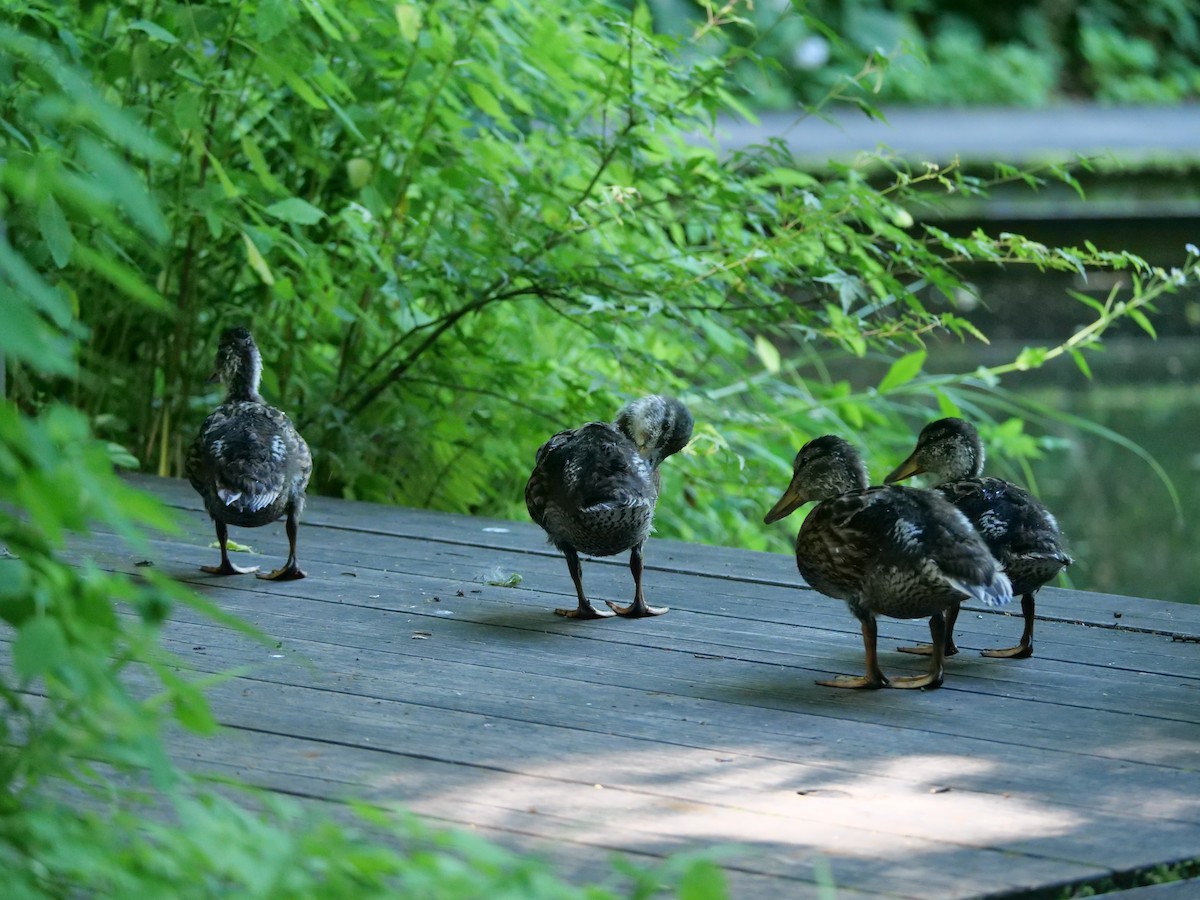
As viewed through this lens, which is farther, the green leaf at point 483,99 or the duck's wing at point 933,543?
the green leaf at point 483,99

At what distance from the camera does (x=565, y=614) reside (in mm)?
4348

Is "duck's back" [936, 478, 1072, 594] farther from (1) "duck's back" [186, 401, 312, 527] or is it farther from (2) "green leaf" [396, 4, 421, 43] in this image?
(2) "green leaf" [396, 4, 421, 43]

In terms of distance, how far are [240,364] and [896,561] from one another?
2.39 m

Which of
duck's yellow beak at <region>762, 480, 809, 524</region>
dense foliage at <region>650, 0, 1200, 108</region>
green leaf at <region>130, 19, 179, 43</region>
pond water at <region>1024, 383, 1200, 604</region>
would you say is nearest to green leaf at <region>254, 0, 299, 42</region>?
green leaf at <region>130, 19, 179, 43</region>

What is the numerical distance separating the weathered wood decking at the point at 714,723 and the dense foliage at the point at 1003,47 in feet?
45.3

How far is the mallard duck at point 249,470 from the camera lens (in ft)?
14.3

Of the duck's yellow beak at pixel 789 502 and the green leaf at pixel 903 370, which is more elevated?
Answer: the green leaf at pixel 903 370

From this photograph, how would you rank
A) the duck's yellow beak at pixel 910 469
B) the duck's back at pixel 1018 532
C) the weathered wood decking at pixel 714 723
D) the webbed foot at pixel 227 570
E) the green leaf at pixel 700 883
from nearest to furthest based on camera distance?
the green leaf at pixel 700 883
the weathered wood decking at pixel 714 723
the duck's back at pixel 1018 532
the duck's yellow beak at pixel 910 469
the webbed foot at pixel 227 570

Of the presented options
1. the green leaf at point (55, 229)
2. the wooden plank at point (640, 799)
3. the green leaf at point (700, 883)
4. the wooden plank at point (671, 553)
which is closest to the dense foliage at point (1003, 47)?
the wooden plank at point (671, 553)

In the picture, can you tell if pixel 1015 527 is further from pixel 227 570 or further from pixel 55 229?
pixel 55 229

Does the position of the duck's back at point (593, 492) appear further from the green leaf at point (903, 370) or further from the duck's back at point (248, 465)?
the green leaf at point (903, 370)

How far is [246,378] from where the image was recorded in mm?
4938

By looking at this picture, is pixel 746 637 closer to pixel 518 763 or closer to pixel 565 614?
pixel 565 614

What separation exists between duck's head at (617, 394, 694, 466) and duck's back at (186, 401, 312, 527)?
3.28 ft
